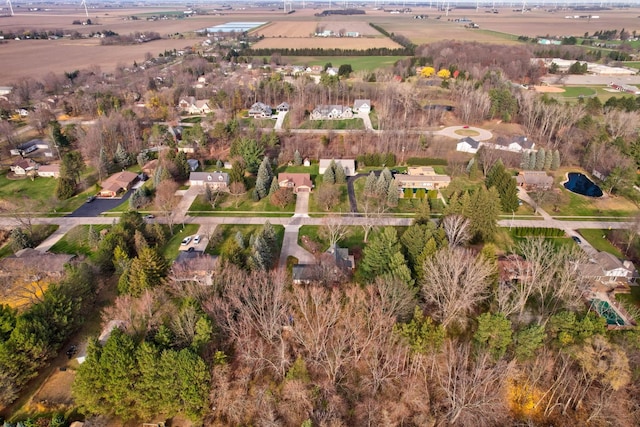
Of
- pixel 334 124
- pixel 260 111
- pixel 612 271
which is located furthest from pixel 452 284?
pixel 260 111

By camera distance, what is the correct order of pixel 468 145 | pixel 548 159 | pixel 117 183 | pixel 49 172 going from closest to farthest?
1. pixel 117 183
2. pixel 49 172
3. pixel 548 159
4. pixel 468 145

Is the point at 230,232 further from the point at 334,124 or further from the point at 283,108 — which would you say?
the point at 283,108

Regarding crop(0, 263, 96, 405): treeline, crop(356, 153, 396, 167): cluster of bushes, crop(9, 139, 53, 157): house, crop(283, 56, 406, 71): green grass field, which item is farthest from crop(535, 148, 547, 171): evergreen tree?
crop(9, 139, 53, 157): house

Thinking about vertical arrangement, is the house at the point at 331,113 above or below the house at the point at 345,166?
above

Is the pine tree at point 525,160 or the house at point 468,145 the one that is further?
the house at point 468,145

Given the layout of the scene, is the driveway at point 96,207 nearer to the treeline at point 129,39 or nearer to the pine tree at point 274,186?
the pine tree at point 274,186

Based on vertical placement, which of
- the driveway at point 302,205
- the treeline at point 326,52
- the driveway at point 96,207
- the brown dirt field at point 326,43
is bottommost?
the driveway at point 302,205

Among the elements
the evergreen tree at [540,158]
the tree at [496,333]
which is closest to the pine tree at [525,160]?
the evergreen tree at [540,158]
